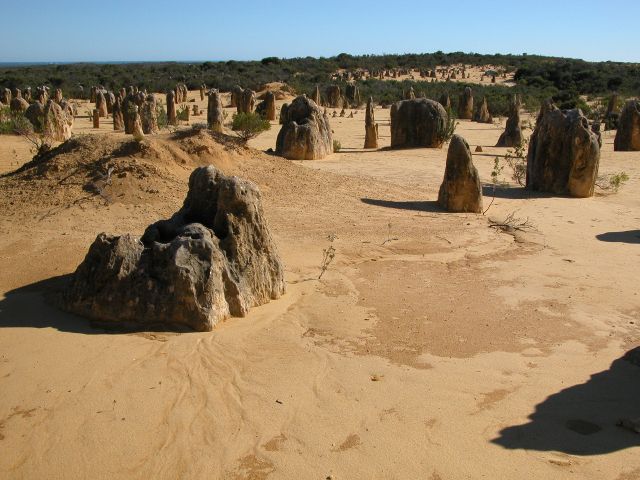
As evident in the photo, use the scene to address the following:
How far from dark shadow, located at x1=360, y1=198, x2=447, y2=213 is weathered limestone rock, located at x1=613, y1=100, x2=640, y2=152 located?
37.5ft

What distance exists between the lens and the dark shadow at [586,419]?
4.13 metres

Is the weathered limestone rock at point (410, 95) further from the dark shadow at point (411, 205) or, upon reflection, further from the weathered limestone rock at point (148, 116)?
the dark shadow at point (411, 205)

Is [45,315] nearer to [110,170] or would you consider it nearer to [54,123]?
[110,170]

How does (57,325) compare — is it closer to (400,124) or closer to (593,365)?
(593,365)

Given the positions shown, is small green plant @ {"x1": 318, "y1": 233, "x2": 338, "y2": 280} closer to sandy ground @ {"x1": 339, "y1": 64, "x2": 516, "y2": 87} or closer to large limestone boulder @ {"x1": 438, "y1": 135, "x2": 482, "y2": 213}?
large limestone boulder @ {"x1": 438, "y1": 135, "x2": 482, "y2": 213}

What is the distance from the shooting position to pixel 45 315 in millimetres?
5809

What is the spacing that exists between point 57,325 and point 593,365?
4.82 meters

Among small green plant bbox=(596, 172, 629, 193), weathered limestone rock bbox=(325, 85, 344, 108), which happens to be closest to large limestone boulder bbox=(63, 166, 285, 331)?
small green plant bbox=(596, 172, 629, 193)

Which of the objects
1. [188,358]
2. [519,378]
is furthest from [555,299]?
[188,358]

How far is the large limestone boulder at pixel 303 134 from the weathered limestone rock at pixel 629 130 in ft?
32.8

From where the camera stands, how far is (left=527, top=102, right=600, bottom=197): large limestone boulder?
41.4 ft

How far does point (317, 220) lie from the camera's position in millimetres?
10008

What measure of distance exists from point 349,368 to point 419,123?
14574 millimetres

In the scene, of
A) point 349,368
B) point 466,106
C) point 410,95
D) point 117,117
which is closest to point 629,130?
point 466,106
